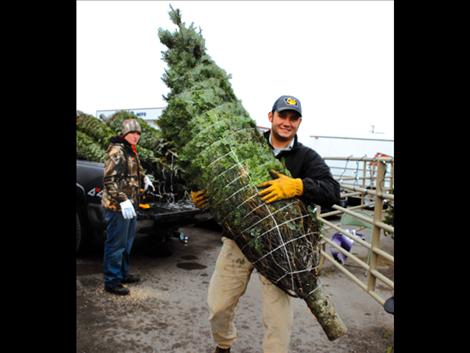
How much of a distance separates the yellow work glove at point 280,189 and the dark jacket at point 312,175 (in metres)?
0.07

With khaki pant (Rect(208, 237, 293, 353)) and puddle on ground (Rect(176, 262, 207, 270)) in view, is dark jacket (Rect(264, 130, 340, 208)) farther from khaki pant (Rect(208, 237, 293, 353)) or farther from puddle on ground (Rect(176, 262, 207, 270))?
puddle on ground (Rect(176, 262, 207, 270))

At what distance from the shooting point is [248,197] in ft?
7.86

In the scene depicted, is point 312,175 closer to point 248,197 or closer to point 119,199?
point 248,197

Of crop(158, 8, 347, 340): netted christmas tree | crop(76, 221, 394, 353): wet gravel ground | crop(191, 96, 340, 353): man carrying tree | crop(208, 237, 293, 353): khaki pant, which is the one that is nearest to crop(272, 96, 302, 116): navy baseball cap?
crop(191, 96, 340, 353): man carrying tree

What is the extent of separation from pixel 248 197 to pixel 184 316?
197cm

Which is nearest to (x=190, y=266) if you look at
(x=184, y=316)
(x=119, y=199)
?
(x=184, y=316)

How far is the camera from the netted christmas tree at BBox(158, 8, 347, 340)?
2383 mm

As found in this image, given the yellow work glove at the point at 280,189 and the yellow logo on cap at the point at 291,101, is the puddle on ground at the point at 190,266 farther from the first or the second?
the yellow logo on cap at the point at 291,101

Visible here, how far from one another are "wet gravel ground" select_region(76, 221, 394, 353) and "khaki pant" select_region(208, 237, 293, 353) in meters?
0.47

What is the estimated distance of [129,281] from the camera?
4.66 meters
